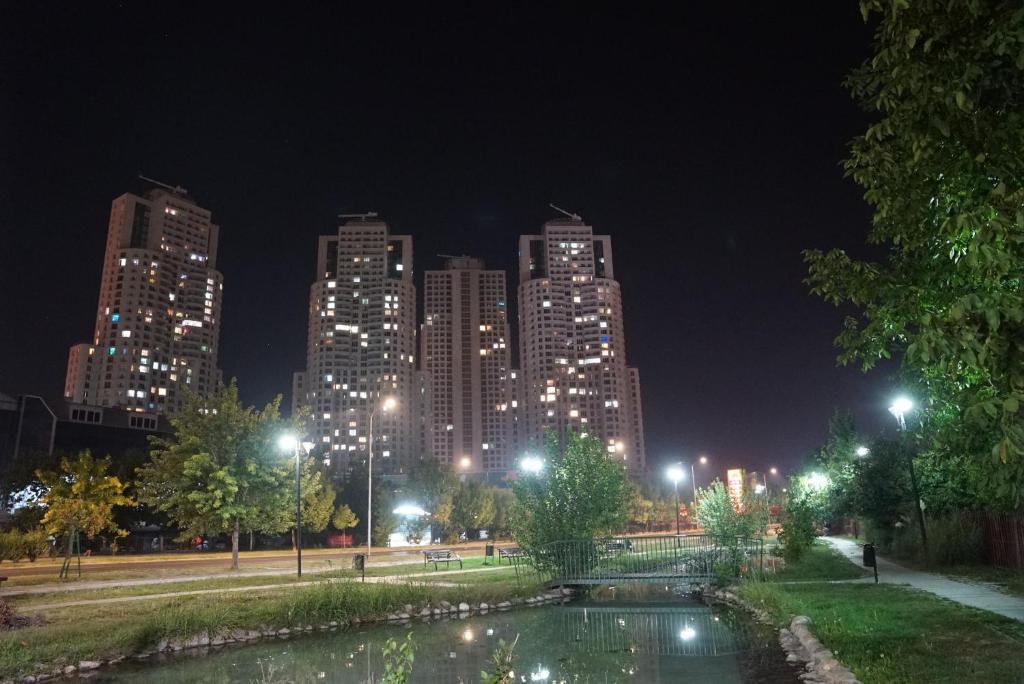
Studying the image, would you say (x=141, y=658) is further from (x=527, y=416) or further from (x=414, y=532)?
(x=527, y=416)

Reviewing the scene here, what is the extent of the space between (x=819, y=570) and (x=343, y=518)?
4232cm

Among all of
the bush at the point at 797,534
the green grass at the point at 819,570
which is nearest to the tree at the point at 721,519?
the green grass at the point at 819,570

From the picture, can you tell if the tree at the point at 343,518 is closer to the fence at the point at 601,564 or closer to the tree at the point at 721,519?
the fence at the point at 601,564

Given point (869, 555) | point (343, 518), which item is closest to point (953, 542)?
point (869, 555)

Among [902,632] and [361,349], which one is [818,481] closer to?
[902,632]

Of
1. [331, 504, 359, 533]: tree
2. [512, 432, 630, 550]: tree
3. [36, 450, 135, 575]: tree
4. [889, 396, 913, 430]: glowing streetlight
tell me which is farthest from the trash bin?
[331, 504, 359, 533]: tree

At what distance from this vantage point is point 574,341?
174125 millimetres

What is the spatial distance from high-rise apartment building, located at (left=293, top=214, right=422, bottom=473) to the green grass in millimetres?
146962

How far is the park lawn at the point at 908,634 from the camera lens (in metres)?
9.05

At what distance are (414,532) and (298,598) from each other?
153ft

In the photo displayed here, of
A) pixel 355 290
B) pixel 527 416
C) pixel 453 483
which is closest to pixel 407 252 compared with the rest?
pixel 355 290

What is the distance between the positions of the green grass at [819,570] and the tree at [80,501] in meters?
24.7

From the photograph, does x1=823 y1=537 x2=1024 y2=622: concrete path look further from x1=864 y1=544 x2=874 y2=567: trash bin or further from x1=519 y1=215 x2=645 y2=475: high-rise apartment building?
x1=519 y1=215 x2=645 y2=475: high-rise apartment building

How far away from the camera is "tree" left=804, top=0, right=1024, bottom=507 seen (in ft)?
17.3
